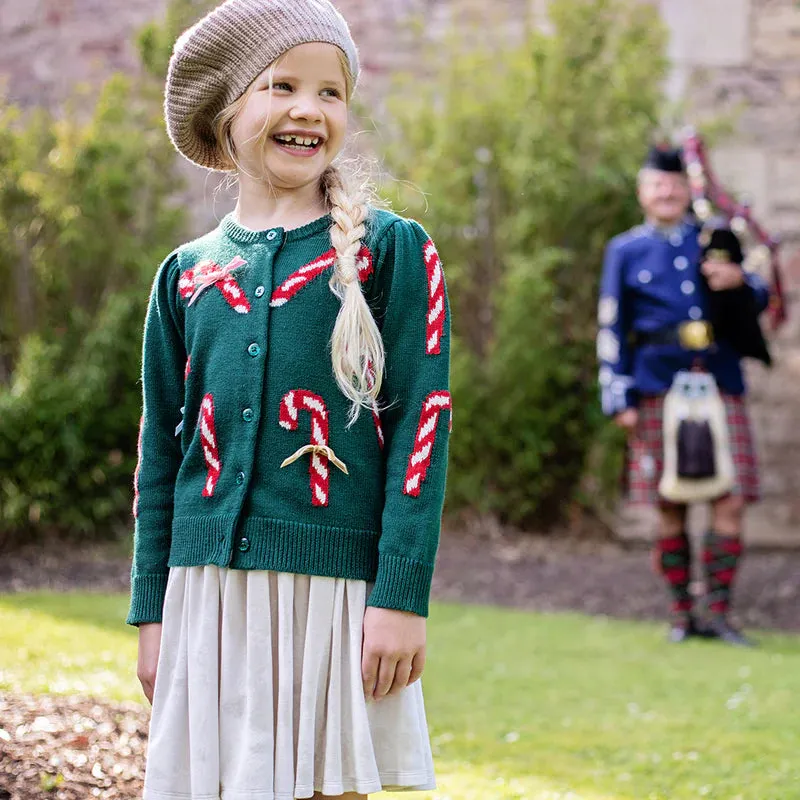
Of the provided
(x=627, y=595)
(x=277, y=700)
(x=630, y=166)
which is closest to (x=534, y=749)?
(x=277, y=700)

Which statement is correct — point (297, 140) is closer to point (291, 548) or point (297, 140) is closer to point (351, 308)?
point (351, 308)

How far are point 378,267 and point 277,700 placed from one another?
654 millimetres

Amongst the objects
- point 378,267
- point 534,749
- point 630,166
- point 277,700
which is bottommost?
point 534,749

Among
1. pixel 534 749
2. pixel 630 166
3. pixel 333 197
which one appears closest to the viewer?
pixel 333 197

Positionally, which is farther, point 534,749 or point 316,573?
point 534,749

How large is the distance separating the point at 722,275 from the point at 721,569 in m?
1.18

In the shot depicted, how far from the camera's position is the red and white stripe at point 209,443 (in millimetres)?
1952

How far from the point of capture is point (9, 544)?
21.6ft

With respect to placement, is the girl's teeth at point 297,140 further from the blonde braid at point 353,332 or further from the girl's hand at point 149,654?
the girl's hand at point 149,654

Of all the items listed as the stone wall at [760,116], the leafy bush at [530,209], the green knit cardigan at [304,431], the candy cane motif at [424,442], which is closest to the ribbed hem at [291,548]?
the green knit cardigan at [304,431]

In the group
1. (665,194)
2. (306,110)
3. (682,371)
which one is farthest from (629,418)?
(306,110)

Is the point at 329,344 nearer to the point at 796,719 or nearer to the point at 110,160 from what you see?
the point at 796,719

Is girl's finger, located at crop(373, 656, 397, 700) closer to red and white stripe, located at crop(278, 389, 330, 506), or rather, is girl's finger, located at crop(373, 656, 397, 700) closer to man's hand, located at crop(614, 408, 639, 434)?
red and white stripe, located at crop(278, 389, 330, 506)

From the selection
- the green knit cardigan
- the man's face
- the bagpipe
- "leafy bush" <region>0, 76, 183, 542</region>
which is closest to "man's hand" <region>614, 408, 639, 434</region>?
the bagpipe
